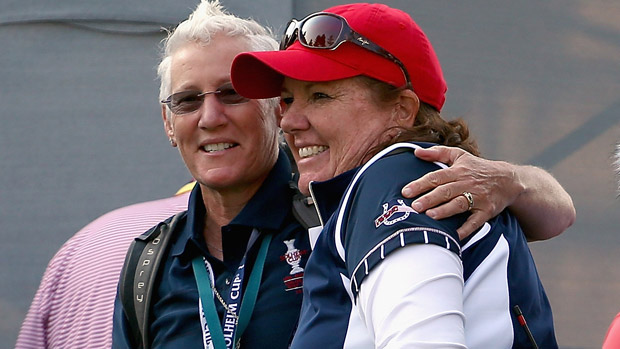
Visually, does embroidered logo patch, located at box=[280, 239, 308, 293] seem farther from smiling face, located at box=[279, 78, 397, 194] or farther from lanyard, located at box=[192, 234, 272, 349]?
smiling face, located at box=[279, 78, 397, 194]

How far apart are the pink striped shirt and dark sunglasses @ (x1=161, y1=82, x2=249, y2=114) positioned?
1.86 feet

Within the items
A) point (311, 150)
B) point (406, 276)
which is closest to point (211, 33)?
point (311, 150)

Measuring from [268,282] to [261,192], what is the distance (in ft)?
1.04

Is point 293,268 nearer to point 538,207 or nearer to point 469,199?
point 538,207

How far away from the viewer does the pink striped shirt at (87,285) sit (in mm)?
2910

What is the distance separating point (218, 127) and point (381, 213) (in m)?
1.05

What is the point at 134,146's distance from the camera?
14.3 ft

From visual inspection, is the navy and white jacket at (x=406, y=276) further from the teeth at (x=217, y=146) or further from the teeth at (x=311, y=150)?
the teeth at (x=217, y=146)

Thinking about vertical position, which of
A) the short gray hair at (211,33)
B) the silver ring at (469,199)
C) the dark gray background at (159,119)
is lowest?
the dark gray background at (159,119)

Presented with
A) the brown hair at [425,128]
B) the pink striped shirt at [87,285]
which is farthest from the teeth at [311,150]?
the pink striped shirt at [87,285]

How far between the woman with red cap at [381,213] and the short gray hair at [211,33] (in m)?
0.40

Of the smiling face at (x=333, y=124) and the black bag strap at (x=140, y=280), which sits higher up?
the smiling face at (x=333, y=124)

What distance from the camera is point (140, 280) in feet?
8.26

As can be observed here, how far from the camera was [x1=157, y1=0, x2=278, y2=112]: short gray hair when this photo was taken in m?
2.63
